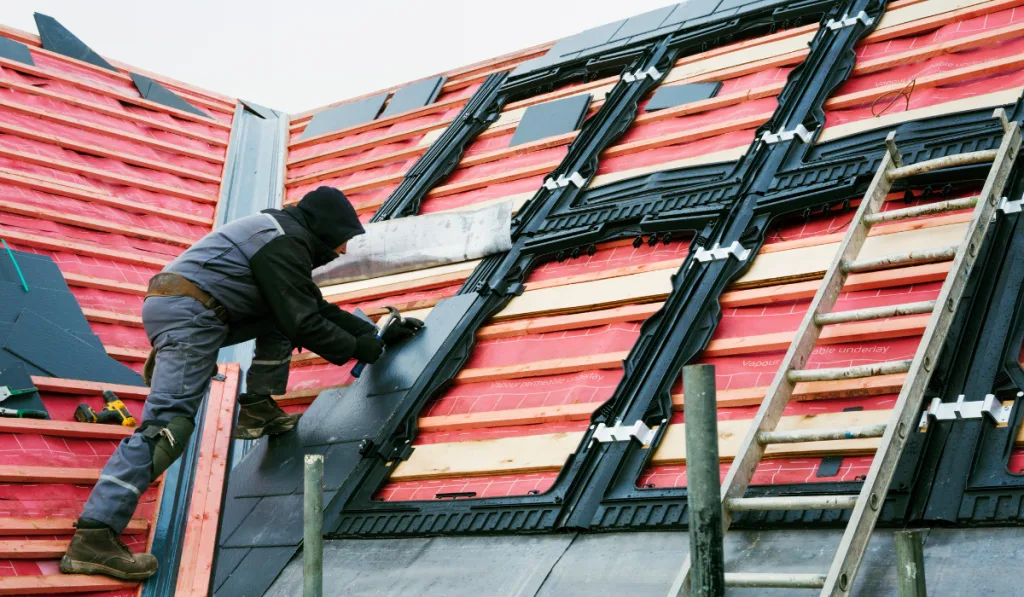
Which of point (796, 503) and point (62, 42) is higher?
point (62, 42)

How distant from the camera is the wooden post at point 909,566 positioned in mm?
2912

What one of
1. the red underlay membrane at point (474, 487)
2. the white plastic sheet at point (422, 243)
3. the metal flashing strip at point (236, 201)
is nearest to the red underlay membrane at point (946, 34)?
the white plastic sheet at point (422, 243)

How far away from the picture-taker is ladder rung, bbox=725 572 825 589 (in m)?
3.09

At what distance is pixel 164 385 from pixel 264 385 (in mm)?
850

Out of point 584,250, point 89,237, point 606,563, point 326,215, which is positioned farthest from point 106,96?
point 606,563

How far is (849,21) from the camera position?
6430 mm

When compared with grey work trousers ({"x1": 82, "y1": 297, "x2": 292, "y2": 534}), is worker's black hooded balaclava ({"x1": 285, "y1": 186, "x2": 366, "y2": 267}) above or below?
above

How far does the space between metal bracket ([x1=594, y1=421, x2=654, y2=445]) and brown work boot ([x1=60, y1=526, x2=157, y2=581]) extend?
1.97 meters

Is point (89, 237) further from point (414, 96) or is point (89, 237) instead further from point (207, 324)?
point (414, 96)

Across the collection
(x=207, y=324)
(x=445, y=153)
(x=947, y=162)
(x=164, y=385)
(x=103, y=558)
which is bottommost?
(x=103, y=558)

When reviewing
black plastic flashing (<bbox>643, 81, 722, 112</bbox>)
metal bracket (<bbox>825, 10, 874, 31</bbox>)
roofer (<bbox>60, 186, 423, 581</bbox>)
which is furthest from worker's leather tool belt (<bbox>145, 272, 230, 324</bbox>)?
metal bracket (<bbox>825, 10, 874, 31</bbox>)

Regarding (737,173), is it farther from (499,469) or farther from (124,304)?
(124,304)

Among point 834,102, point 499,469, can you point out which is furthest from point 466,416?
point 834,102

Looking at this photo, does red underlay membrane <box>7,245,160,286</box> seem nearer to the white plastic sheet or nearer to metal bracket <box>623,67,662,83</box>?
the white plastic sheet
